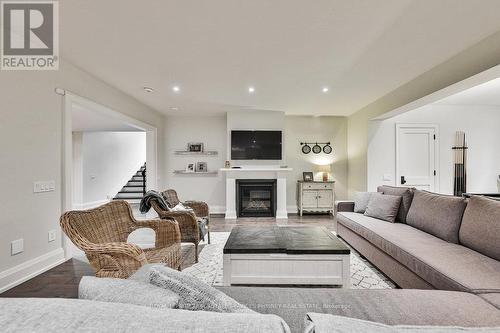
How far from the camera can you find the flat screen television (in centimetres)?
566

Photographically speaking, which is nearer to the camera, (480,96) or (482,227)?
(482,227)

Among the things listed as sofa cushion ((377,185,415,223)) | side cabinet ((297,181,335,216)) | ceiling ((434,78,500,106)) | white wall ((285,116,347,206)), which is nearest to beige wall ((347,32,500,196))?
white wall ((285,116,347,206))

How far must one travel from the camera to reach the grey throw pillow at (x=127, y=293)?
0.68 m

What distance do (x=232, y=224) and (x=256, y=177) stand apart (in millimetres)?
1312

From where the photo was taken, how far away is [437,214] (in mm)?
2471

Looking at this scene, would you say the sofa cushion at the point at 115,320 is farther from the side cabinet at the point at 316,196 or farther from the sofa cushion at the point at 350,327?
the side cabinet at the point at 316,196

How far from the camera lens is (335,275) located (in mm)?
2074

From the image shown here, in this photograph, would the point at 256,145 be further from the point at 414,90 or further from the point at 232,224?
the point at 414,90

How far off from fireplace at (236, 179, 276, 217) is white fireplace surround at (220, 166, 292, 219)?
96 mm

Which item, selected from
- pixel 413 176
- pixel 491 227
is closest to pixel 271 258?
pixel 491 227

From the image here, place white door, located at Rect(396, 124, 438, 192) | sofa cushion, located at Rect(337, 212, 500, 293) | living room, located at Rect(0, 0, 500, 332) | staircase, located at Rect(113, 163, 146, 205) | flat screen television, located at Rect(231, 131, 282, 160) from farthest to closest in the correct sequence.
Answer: staircase, located at Rect(113, 163, 146, 205) → flat screen television, located at Rect(231, 131, 282, 160) → white door, located at Rect(396, 124, 438, 192) → sofa cushion, located at Rect(337, 212, 500, 293) → living room, located at Rect(0, 0, 500, 332)

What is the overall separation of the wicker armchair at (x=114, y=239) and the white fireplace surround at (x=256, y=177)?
3232 mm

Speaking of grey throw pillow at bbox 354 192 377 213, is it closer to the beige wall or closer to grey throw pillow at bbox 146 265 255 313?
the beige wall

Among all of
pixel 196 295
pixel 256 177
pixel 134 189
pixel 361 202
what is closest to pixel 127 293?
pixel 196 295
